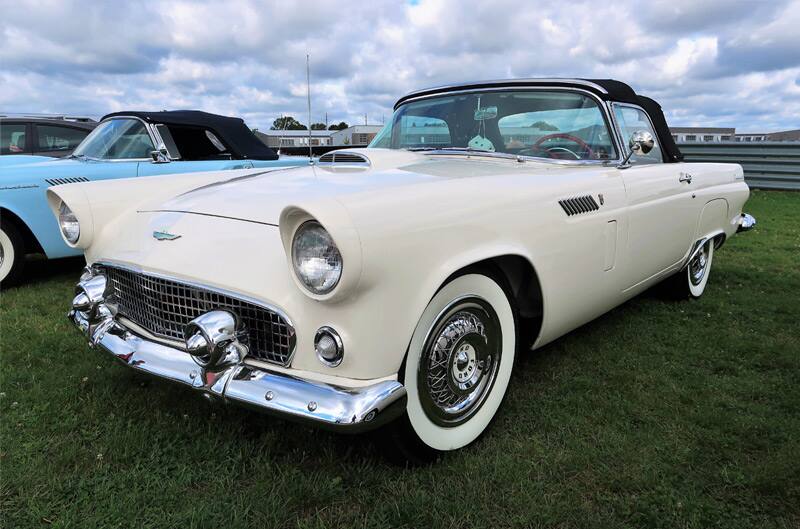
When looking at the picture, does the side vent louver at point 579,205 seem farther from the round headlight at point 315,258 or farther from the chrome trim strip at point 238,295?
the chrome trim strip at point 238,295

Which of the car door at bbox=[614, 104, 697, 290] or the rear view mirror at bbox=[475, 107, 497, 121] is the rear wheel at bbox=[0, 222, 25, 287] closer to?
the rear view mirror at bbox=[475, 107, 497, 121]

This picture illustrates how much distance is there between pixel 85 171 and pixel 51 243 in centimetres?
66

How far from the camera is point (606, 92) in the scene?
10.7 feet

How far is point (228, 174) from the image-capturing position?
3.32 m

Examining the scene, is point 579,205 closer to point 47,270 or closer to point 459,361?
point 459,361

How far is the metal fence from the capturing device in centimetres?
1200

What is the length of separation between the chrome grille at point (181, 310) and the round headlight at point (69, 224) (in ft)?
1.03

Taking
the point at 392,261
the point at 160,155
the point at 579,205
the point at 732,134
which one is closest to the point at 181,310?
the point at 392,261

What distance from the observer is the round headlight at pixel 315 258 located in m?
1.67

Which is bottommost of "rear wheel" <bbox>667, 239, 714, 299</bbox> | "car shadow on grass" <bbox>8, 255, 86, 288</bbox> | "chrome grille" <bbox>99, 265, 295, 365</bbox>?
"car shadow on grass" <bbox>8, 255, 86, 288</bbox>

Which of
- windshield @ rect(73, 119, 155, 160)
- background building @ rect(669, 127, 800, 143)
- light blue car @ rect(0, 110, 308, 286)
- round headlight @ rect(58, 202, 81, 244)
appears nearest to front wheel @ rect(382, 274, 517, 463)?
round headlight @ rect(58, 202, 81, 244)

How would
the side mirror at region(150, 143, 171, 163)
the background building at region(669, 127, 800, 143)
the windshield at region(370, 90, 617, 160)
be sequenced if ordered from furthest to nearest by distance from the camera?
the background building at region(669, 127, 800, 143)
the side mirror at region(150, 143, 171, 163)
the windshield at region(370, 90, 617, 160)

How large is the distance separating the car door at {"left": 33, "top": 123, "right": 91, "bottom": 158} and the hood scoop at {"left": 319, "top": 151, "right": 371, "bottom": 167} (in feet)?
16.4

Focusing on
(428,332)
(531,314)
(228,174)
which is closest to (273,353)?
(428,332)
